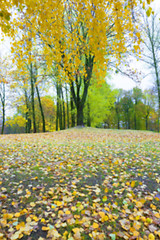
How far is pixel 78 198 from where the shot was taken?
2916 millimetres

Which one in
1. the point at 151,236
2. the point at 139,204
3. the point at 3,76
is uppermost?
the point at 3,76

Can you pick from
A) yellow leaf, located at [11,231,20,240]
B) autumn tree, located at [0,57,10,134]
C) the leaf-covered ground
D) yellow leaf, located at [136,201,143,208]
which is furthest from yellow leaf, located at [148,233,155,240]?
autumn tree, located at [0,57,10,134]

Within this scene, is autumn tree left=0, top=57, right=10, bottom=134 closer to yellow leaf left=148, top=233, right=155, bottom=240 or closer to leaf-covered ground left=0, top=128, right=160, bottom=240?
leaf-covered ground left=0, top=128, right=160, bottom=240

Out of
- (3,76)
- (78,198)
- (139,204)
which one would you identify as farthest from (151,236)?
(3,76)

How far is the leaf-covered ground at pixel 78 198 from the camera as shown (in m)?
2.22

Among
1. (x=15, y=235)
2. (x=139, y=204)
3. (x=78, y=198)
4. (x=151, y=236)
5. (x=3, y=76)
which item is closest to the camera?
(x=15, y=235)

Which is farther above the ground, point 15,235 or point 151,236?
point 15,235

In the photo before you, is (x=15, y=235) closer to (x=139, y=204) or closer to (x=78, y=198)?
(x=78, y=198)

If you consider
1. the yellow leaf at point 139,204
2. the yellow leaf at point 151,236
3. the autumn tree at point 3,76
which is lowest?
the yellow leaf at point 151,236

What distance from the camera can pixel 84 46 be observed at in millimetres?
6348

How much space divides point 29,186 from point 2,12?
3192 millimetres

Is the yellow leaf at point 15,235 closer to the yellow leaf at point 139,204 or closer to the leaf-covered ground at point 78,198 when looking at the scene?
the leaf-covered ground at point 78,198

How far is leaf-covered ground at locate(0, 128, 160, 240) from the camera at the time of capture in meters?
2.22

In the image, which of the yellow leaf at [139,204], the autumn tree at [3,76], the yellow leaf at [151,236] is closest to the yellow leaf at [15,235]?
the yellow leaf at [151,236]
